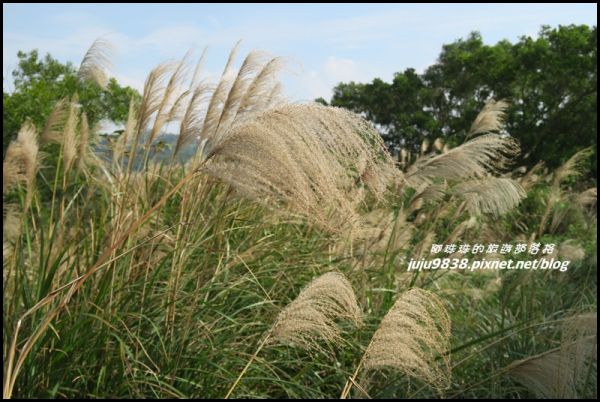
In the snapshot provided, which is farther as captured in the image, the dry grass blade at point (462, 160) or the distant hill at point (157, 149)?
the distant hill at point (157, 149)

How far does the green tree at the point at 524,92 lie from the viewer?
67.5 ft

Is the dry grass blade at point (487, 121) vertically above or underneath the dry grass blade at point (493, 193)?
above

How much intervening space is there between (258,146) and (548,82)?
20.2 meters

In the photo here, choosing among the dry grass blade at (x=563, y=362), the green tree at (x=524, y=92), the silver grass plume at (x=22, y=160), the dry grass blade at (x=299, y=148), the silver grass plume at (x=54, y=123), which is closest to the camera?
the dry grass blade at (x=299, y=148)

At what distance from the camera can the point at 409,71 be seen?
2617 cm

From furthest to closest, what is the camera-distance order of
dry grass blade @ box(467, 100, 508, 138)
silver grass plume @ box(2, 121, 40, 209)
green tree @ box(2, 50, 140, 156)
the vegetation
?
green tree @ box(2, 50, 140, 156) → dry grass blade @ box(467, 100, 508, 138) → silver grass plume @ box(2, 121, 40, 209) → the vegetation

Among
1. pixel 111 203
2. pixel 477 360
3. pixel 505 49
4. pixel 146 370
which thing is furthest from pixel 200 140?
pixel 505 49

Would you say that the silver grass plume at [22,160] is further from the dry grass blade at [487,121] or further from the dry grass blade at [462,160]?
the dry grass blade at [487,121]

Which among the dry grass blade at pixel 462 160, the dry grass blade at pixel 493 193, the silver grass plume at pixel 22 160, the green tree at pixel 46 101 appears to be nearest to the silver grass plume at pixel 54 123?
the silver grass plume at pixel 22 160

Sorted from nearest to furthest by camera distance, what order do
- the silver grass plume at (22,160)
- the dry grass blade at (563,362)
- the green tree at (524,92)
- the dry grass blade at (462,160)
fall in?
the dry grass blade at (563,362) → the silver grass plume at (22,160) → the dry grass blade at (462,160) → the green tree at (524,92)

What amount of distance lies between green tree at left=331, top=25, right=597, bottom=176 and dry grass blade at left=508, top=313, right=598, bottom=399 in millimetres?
17478

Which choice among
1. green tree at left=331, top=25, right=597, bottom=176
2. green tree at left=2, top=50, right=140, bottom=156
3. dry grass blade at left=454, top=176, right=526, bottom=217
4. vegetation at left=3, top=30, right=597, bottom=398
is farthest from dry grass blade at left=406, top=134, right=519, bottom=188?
green tree at left=331, top=25, right=597, bottom=176

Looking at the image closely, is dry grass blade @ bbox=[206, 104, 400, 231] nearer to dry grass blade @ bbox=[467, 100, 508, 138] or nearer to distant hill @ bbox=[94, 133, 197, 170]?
distant hill @ bbox=[94, 133, 197, 170]

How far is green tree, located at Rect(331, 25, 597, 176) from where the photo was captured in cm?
2056
